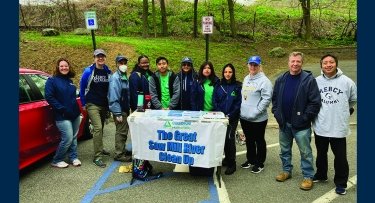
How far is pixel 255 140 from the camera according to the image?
573cm

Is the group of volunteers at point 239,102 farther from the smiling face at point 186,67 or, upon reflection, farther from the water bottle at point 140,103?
the water bottle at point 140,103

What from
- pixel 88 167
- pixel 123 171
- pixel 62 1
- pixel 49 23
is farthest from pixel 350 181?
pixel 62 1

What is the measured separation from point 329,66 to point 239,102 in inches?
55.7

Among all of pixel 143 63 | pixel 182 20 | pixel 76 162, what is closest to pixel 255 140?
pixel 143 63

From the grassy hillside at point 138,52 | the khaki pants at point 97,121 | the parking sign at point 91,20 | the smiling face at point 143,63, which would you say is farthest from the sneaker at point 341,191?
the grassy hillside at point 138,52

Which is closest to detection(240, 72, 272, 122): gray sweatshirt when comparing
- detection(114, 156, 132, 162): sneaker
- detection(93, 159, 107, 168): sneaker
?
detection(114, 156, 132, 162): sneaker

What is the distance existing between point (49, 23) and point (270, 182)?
22474 millimetres

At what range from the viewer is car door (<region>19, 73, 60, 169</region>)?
5.19 m

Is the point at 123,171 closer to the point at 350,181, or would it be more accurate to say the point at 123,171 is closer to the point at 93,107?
the point at 93,107

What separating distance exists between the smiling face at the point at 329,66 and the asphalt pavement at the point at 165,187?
1659mm

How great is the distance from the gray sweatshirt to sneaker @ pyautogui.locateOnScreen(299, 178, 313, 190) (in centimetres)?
108

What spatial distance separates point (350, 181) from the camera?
5301mm

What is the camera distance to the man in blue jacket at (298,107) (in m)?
4.84

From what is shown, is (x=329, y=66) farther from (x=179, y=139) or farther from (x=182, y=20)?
(x=182, y=20)
